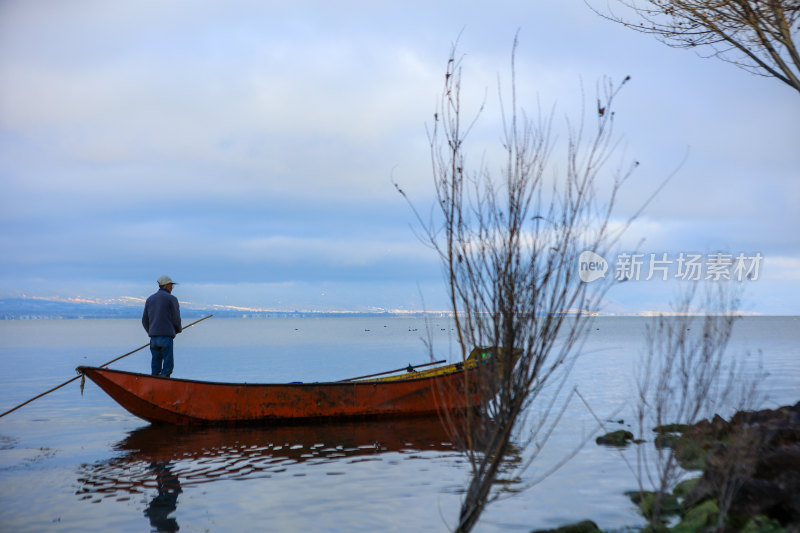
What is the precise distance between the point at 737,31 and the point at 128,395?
1076 centimetres

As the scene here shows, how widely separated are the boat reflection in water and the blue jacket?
6.31ft

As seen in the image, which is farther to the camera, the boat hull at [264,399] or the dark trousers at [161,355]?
the dark trousers at [161,355]

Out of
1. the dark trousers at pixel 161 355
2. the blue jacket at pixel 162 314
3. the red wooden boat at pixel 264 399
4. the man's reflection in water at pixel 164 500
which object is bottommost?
the man's reflection in water at pixel 164 500

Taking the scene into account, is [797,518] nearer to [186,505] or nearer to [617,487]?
[617,487]

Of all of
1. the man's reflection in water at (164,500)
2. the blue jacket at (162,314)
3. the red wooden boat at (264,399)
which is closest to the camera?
the man's reflection in water at (164,500)

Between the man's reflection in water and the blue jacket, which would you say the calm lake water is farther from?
the blue jacket

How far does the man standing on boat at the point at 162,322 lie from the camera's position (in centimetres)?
1229

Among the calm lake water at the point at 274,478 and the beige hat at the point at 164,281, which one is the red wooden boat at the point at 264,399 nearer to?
the calm lake water at the point at 274,478

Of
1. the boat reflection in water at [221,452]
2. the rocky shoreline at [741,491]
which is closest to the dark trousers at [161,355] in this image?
the boat reflection in water at [221,452]

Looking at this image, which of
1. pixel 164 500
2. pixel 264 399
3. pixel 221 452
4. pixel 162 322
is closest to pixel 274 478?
pixel 164 500

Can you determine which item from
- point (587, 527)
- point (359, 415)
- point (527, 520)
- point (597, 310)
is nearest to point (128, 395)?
point (359, 415)

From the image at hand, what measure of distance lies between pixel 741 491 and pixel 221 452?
7746mm

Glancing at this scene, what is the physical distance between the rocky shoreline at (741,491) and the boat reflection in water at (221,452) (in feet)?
14.3

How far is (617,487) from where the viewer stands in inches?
321
